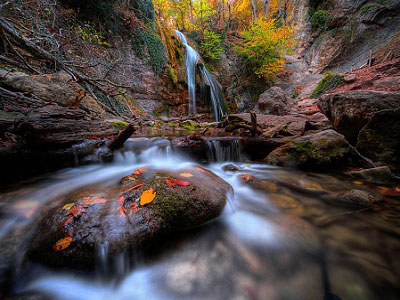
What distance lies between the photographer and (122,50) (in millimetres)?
9086

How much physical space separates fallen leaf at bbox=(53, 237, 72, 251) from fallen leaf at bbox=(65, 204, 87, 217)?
18 centimetres

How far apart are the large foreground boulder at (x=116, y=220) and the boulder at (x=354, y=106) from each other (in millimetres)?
3501

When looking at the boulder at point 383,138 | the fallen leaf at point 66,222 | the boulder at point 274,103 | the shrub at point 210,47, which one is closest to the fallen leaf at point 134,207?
the fallen leaf at point 66,222

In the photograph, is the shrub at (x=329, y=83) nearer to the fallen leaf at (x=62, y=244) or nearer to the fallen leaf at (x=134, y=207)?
the fallen leaf at (x=134, y=207)

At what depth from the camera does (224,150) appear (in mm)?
4172

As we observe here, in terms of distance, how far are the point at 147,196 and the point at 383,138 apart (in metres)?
4.04

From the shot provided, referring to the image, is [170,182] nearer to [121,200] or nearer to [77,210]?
[121,200]

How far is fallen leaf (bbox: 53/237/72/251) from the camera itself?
1138mm

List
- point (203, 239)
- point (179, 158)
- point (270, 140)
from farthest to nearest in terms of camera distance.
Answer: point (270, 140) < point (179, 158) < point (203, 239)

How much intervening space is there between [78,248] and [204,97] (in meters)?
12.7

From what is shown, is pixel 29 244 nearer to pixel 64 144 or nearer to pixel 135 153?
pixel 64 144

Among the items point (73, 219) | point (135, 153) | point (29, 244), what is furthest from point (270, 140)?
point (29, 244)

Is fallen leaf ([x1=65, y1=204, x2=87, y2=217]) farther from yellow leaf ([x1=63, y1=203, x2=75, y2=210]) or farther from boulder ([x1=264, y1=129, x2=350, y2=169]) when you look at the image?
boulder ([x1=264, y1=129, x2=350, y2=169])

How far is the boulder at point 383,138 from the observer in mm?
2656
